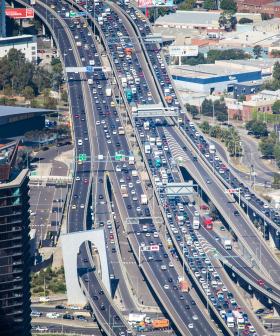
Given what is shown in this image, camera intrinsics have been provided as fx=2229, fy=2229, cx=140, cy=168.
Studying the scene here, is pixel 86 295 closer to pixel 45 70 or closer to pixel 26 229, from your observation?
pixel 26 229

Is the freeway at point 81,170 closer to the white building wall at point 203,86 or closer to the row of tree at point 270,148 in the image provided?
the white building wall at point 203,86

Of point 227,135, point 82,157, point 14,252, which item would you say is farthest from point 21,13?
point 14,252

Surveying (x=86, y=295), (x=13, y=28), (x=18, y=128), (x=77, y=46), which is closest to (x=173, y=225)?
(x=86, y=295)

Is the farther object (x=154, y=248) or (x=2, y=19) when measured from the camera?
(x=2, y=19)

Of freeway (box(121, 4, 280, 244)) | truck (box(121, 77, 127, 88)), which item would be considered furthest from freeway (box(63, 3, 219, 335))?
truck (box(121, 77, 127, 88))

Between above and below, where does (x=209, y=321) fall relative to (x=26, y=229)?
below

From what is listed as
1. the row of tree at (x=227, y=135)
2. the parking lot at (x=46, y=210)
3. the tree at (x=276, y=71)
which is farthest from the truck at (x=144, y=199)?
the tree at (x=276, y=71)

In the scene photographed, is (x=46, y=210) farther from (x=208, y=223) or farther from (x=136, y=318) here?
(x=136, y=318)
